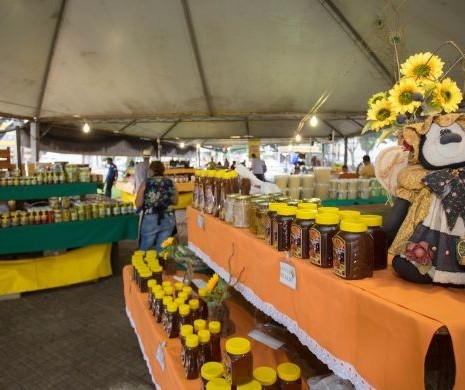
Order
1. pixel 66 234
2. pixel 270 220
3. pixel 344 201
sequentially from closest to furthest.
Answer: pixel 270 220 < pixel 66 234 < pixel 344 201

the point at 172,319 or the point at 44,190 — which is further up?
the point at 44,190

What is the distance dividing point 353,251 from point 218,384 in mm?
610

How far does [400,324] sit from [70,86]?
24.2 ft

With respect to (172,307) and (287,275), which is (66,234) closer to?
(172,307)

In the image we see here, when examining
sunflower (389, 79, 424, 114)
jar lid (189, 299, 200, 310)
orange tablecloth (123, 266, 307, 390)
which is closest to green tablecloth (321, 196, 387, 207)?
orange tablecloth (123, 266, 307, 390)

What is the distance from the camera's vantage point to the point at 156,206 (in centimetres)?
418

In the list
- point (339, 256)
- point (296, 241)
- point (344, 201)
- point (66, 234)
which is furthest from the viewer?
point (344, 201)

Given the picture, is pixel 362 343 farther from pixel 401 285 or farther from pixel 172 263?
pixel 172 263

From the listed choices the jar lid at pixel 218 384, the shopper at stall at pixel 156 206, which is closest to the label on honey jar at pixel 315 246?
the jar lid at pixel 218 384

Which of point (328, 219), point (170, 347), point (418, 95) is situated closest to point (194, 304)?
point (170, 347)

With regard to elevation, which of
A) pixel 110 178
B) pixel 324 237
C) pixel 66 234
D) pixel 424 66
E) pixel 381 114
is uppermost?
pixel 424 66

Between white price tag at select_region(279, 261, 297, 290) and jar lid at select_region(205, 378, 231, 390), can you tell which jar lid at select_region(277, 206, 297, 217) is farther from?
jar lid at select_region(205, 378, 231, 390)

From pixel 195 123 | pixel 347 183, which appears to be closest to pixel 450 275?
pixel 347 183

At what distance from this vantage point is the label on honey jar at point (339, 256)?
1049mm
